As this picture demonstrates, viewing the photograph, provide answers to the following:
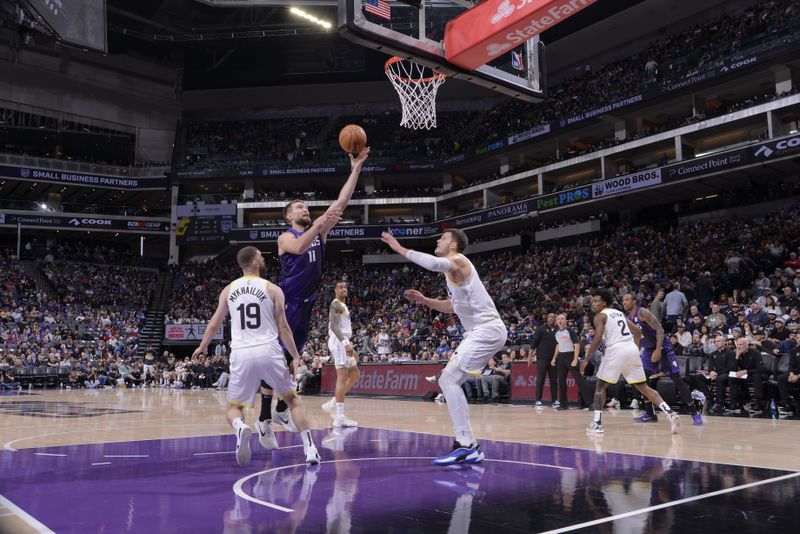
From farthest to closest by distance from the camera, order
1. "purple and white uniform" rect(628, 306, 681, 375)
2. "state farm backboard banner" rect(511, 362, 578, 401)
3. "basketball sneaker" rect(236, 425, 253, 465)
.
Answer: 1. "state farm backboard banner" rect(511, 362, 578, 401)
2. "purple and white uniform" rect(628, 306, 681, 375)
3. "basketball sneaker" rect(236, 425, 253, 465)

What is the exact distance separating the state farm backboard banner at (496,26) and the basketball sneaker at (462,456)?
5.72 m

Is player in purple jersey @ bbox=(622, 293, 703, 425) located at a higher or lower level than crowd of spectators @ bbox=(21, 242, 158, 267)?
lower

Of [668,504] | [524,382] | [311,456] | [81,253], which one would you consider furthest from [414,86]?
[81,253]

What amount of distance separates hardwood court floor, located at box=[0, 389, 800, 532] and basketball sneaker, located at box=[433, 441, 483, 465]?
0.16m

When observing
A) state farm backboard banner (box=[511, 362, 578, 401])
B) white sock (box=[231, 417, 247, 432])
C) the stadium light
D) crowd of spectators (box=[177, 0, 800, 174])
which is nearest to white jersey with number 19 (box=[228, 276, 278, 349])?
white sock (box=[231, 417, 247, 432])

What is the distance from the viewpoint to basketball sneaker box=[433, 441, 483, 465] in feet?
18.7

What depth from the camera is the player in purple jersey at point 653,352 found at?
9508mm

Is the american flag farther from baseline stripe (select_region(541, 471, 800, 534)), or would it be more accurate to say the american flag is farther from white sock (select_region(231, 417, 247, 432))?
baseline stripe (select_region(541, 471, 800, 534))

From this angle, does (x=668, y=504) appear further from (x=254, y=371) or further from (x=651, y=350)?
(x=651, y=350)

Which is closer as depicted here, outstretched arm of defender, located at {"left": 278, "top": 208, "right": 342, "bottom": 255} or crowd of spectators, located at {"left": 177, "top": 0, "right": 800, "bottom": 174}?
outstretched arm of defender, located at {"left": 278, "top": 208, "right": 342, "bottom": 255}

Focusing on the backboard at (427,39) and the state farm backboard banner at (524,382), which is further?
the state farm backboard banner at (524,382)

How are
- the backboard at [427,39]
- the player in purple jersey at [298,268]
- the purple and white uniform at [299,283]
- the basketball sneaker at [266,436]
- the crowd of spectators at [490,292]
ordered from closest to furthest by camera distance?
the basketball sneaker at [266,436] < the player in purple jersey at [298,268] < the purple and white uniform at [299,283] < the backboard at [427,39] < the crowd of spectators at [490,292]

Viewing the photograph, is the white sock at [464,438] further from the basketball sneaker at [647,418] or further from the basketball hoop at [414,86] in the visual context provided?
the basketball hoop at [414,86]

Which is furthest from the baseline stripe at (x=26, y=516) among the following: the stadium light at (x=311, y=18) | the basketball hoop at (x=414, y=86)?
the stadium light at (x=311, y=18)
